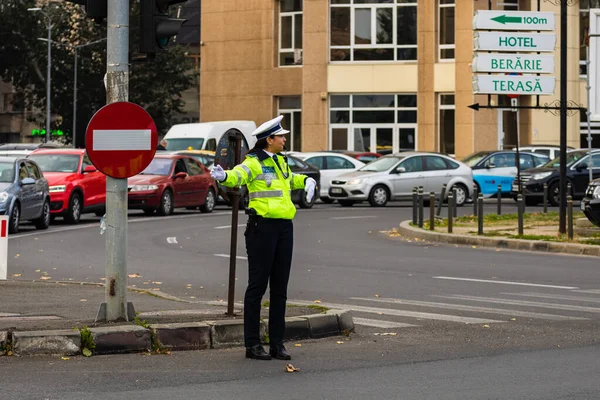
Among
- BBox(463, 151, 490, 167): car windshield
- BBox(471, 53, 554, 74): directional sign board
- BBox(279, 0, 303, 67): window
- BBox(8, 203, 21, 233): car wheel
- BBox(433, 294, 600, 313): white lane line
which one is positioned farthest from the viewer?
BBox(279, 0, 303, 67): window

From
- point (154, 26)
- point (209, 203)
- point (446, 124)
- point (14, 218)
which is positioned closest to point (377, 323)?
point (154, 26)

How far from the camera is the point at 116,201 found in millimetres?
10562

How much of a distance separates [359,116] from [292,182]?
48043 millimetres

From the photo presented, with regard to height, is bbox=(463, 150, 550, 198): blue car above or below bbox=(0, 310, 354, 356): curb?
above

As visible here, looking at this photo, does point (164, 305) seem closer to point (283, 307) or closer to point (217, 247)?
point (283, 307)

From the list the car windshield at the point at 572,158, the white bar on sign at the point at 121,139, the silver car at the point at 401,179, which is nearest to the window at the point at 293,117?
the silver car at the point at 401,179

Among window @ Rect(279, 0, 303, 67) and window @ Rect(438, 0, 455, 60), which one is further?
window @ Rect(279, 0, 303, 67)

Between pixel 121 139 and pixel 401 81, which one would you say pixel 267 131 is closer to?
pixel 121 139

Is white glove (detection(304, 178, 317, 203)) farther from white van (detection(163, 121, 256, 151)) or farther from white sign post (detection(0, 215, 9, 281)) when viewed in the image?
white van (detection(163, 121, 256, 151))

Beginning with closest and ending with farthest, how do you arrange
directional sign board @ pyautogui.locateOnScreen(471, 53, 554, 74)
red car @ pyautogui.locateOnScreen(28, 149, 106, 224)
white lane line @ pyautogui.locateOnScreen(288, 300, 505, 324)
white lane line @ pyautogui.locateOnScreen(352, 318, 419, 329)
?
→ 1. white lane line @ pyautogui.locateOnScreen(352, 318, 419, 329)
2. white lane line @ pyautogui.locateOnScreen(288, 300, 505, 324)
3. red car @ pyautogui.locateOnScreen(28, 149, 106, 224)
4. directional sign board @ pyautogui.locateOnScreen(471, 53, 554, 74)

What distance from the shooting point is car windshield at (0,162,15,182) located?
2529 centimetres

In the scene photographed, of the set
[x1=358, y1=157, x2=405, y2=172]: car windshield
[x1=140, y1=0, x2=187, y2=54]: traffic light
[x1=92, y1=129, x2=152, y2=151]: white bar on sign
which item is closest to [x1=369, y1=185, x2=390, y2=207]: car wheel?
[x1=358, y1=157, x2=405, y2=172]: car windshield

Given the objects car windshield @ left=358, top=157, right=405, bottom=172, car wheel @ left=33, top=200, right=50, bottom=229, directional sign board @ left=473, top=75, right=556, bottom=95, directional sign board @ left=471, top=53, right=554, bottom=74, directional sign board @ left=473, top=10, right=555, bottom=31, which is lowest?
car wheel @ left=33, top=200, right=50, bottom=229

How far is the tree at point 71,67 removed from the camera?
7506 centimetres
